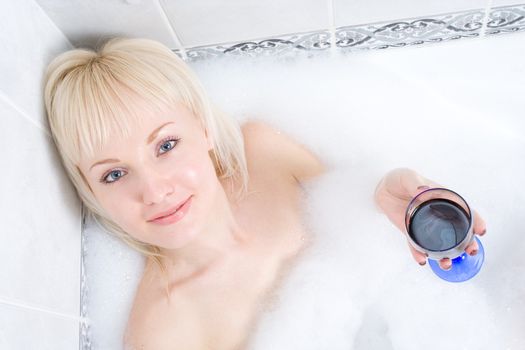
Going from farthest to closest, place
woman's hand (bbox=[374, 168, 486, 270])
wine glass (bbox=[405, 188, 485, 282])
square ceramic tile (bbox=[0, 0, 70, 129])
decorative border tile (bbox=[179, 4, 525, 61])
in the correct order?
decorative border tile (bbox=[179, 4, 525, 61]) → woman's hand (bbox=[374, 168, 486, 270]) → square ceramic tile (bbox=[0, 0, 70, 129]) → wine glass (bbox=[405, 188, 485, 282])

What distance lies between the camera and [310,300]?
133 cm

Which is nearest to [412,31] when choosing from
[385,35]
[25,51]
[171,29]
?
[385,35]

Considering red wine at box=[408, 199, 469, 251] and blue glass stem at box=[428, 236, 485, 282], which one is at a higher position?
red wine at box=[408, 199, 469, 251]

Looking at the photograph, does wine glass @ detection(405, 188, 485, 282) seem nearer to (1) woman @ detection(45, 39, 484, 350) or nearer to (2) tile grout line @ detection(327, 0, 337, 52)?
(1) woman @ detection(45, 39, 484, 350)

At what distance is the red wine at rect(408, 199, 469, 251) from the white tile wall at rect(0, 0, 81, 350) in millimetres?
624

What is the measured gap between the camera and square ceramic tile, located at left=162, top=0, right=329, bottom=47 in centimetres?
123

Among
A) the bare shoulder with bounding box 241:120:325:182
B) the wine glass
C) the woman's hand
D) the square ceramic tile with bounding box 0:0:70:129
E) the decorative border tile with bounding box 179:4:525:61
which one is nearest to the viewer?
the wine glass

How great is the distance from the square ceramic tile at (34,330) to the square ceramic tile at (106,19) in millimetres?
553

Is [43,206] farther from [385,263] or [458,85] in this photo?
[458,85]

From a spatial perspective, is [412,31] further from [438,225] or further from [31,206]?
[31,206]

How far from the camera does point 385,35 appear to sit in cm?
132

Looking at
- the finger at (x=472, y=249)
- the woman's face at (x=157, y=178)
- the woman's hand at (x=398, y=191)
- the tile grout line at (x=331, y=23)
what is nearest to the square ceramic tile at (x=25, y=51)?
the woman's face at (x=157, y=178)

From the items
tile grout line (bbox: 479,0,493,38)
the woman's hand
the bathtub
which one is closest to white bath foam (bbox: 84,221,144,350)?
the bathtub

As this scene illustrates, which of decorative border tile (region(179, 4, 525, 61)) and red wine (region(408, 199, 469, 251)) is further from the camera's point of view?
decorative border tile (region(179, 4, 525, 61))
